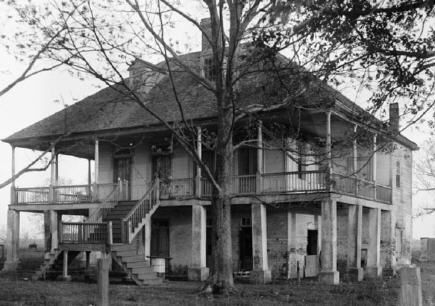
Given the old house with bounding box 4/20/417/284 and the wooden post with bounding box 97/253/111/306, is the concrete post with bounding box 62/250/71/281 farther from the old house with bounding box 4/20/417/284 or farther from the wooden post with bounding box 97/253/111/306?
the wooden post with bounding box 97/253/111/306

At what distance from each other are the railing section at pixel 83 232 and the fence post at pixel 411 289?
18427 millimetres

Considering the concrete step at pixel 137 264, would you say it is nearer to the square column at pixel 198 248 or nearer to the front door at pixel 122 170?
the square column at pixel 198 248

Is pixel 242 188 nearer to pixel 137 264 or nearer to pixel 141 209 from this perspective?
pixel 141 209

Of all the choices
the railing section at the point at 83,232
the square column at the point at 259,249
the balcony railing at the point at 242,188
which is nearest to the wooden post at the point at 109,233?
the railing section at the point at 83,232

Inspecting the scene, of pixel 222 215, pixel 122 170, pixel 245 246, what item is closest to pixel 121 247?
pixel 222 215

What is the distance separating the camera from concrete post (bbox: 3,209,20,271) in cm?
3069

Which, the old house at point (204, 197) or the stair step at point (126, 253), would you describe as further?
the old house at point (204, 197)

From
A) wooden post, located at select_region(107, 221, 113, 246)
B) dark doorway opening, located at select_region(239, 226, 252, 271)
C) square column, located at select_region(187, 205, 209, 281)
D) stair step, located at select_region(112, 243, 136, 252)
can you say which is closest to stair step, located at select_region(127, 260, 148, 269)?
stair step, located at select_region(112, 243, 136, 252)

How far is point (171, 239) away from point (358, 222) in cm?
891

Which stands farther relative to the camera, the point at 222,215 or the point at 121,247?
the point at 121,247

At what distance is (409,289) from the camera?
6.07 m

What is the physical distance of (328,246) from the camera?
22.9m

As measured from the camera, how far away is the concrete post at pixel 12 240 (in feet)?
101

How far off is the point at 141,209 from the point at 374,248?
9.96 m
